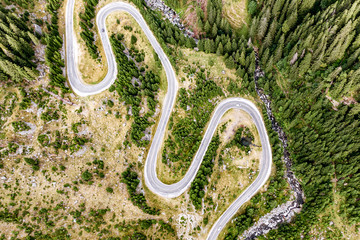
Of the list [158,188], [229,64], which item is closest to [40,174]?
[158,188]

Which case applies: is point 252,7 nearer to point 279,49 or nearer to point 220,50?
point 279,49

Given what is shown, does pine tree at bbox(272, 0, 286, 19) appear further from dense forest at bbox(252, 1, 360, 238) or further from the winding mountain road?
the winding mountain road


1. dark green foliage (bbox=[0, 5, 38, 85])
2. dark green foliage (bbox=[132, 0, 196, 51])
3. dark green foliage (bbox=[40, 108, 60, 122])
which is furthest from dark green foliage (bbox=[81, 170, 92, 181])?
dark green foliage (bbox=[132, 0, 196, 51])

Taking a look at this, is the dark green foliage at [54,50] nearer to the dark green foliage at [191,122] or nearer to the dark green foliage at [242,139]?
the dark green foliage at [191,122]

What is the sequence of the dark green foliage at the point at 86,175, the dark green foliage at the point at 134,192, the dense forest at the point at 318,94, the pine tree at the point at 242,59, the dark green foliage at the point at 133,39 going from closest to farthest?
the dark green foliage at the point at 86,175 → the dark green foliage at the point at 134,192 → the dense forest at the point at 318,94 → the pine tree at the point at 242,59 → the dark green foliage at the point at 133,39

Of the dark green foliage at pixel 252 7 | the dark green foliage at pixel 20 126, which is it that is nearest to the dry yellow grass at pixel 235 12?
the dark green foliage at pixel 252 7

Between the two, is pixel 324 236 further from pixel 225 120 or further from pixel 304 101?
pixel 225 120
